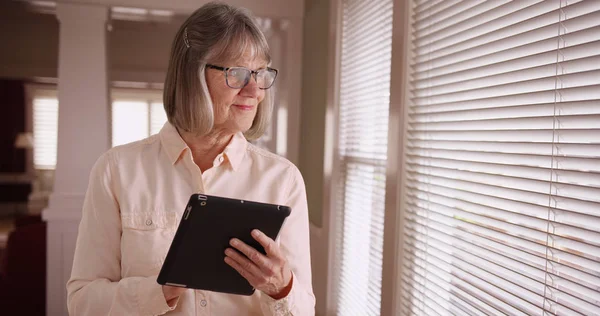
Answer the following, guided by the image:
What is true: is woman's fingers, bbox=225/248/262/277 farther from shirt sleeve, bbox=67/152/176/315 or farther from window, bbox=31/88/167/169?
window, bbox=31/88/167/169

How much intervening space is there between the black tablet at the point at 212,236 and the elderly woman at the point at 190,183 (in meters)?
0.12

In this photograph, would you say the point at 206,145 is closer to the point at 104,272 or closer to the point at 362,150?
the point at 104,272

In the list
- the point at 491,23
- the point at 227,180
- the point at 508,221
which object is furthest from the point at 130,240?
the point at 491,23

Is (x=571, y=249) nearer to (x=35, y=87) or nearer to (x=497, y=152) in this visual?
(x=497, y=152)

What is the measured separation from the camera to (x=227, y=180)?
1351mm

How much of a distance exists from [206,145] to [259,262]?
44 cm

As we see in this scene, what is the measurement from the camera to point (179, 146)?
1.32 m

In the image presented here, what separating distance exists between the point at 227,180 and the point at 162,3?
8.17 feet

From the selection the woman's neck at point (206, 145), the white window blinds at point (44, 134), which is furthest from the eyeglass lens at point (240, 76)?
the white window blinds at point (44, 134)

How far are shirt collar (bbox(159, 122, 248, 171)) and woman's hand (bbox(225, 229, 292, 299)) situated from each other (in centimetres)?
35

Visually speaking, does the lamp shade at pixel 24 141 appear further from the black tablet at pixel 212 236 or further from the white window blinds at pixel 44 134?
the black tablet at pixel 212 236

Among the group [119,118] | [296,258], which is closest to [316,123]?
[296,258]

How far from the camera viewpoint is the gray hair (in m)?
1.27

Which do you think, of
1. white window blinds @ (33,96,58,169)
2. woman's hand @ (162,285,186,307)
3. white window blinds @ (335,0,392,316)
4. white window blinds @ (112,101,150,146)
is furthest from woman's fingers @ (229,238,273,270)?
white window blinds @ (33,96,58,169)
